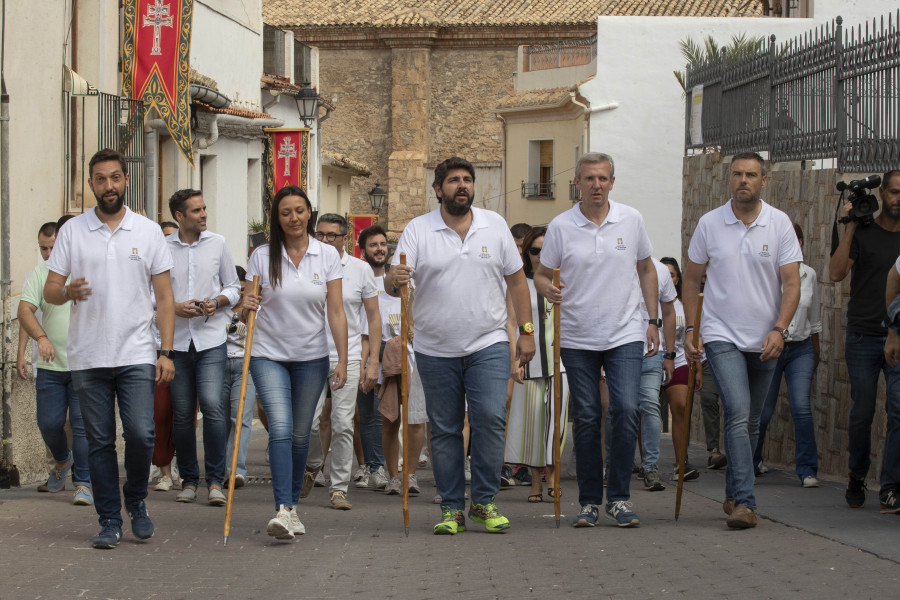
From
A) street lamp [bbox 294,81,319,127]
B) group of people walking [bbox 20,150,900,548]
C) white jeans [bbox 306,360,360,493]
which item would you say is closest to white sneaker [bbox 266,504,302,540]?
group of people walking [bbox 20,150,900,548]

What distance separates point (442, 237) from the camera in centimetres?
773

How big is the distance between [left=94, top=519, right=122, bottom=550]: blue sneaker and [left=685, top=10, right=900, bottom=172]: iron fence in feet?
20.1

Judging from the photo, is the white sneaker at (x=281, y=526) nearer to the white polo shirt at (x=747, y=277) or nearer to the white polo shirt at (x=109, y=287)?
the white polo shirt at (x=109, y=287)

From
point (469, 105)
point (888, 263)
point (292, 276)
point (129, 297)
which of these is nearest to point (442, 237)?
point (292, 276)

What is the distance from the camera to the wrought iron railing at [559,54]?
124 feet

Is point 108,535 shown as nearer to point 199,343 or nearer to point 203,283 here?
point 199,343

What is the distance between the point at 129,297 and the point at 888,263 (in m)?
4.58

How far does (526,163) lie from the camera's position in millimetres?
42844

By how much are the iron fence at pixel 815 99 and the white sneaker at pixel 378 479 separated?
4.40 metres

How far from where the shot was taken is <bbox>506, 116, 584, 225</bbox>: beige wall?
39.7 m

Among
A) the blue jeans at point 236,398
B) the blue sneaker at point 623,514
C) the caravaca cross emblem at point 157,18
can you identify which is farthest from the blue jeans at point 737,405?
the caravaca cross emblem at point 157,18

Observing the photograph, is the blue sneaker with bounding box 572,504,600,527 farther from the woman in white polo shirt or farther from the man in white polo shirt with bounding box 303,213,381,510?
the man in white polo shirt with bounding box 303,213,381,510

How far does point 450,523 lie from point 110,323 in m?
2.14

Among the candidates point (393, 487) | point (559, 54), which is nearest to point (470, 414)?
point (393, 487)
